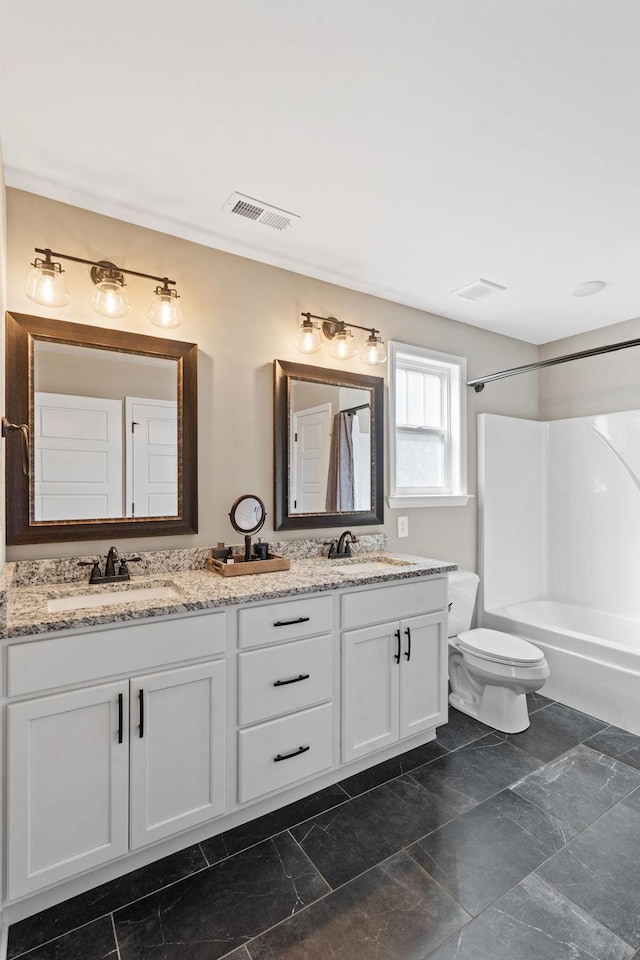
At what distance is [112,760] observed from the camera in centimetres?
152

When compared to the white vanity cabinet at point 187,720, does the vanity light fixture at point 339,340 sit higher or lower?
higher

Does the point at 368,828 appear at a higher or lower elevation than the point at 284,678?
lower

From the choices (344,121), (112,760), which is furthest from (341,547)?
(344,121)

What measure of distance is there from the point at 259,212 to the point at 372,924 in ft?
8.57

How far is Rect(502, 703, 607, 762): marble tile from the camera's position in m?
2.39

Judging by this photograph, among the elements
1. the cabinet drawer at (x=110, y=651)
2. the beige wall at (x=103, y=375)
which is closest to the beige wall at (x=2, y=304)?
the beige wall at (x=103, y=375)

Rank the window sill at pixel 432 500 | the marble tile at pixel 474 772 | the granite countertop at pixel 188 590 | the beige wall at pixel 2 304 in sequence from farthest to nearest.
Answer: the window sill at pixel 432 500 → the marble tile at pixel 474 772 → the beige wall at pixel 2 304 → the granite countertop at pixel 188 590

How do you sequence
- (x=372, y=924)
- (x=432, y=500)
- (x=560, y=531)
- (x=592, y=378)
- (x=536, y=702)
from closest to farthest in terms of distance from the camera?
(x=372, y=924) < (x=536, y=702) < (x=432, y=500) < (x=592, y=378) < (x=560, y=531)

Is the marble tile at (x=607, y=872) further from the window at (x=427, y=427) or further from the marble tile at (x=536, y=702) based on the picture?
the window at (x=427, y=427)

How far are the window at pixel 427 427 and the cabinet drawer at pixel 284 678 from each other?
1206mm

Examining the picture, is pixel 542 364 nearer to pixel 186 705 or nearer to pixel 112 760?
pixel 186 705

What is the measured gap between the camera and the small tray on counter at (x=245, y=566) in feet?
6.81

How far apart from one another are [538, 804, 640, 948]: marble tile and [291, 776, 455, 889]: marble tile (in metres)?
0.43

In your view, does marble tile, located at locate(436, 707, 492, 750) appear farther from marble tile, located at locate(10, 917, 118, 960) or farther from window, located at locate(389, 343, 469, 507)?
marble tile, located at locate(10, 917, 118, 960)
